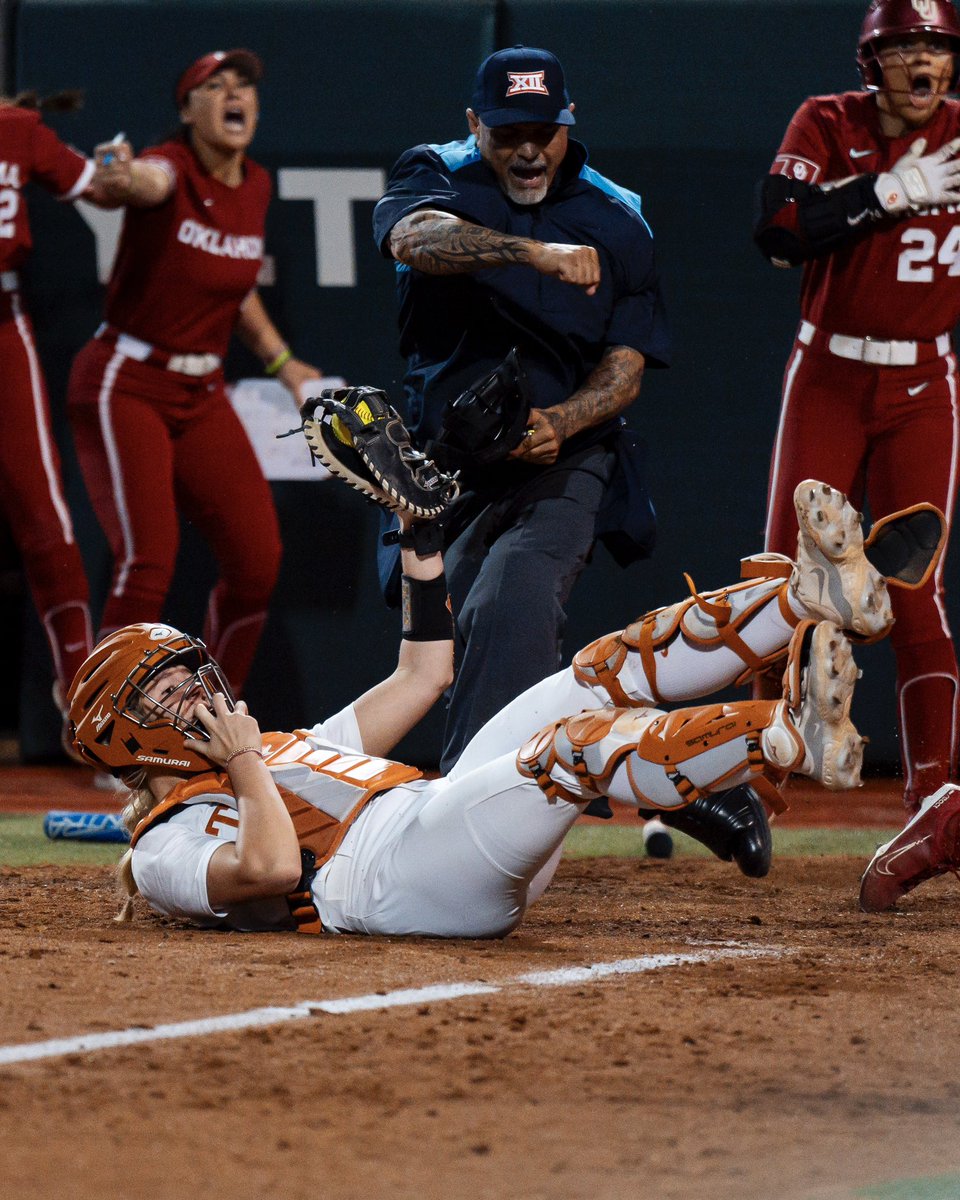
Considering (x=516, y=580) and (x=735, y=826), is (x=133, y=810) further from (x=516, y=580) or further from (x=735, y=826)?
(x=735, y=826)

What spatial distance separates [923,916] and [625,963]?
1.03 metres

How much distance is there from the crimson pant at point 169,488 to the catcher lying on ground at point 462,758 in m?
3.04

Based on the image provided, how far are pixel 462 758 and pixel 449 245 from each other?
5.06 ft

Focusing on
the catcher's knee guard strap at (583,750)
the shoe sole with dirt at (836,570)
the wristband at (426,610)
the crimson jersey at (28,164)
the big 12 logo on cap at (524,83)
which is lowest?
the catcher's knee guard strap at (583,750)

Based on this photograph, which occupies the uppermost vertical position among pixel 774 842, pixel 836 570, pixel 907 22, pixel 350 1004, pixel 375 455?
pixel 907 22

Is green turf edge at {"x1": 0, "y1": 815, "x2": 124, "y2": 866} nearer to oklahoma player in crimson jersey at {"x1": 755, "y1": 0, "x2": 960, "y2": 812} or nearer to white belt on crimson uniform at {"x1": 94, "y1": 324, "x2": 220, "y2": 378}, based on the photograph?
white belt on crimson uniform at {"x1": 94, "y1": 324, "x2": 220, "y2": 378}

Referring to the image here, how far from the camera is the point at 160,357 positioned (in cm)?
714

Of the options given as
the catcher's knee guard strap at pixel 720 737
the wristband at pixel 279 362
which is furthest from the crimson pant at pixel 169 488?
the catcher's knee guard strap at pixel 720 737

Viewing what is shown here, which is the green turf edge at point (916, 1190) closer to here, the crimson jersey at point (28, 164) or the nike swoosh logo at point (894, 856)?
the nike swoosh logo at point (894, 856)

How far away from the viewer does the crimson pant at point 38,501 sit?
23.3 ft

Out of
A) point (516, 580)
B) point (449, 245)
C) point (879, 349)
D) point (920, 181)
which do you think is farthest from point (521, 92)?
point (879, 349)

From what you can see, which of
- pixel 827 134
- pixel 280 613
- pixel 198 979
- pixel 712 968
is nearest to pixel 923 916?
pixel 712 968

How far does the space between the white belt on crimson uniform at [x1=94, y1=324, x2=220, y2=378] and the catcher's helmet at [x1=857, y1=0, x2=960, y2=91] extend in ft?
9.53

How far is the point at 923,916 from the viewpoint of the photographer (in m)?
4.34
